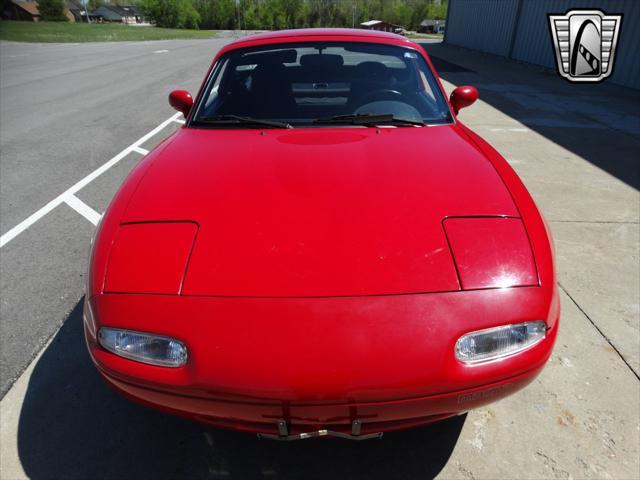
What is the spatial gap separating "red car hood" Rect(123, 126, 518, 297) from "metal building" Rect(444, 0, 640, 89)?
1094cm

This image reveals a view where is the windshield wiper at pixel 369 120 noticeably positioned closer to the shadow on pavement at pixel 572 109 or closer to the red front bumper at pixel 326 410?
the red front bumper at pixel 326 410

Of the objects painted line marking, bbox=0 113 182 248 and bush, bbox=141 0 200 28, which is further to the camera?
bush, bbox=141 0 200 28

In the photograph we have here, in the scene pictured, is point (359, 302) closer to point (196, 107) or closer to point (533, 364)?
point (533, 364)

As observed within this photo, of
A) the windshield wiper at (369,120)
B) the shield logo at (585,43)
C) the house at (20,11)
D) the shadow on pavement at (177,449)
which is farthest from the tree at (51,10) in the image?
the shadow on pavement at (177,449)

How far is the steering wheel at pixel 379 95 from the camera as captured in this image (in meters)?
2.46

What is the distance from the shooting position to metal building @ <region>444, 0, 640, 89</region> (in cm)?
999

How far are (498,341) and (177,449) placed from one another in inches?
52.6

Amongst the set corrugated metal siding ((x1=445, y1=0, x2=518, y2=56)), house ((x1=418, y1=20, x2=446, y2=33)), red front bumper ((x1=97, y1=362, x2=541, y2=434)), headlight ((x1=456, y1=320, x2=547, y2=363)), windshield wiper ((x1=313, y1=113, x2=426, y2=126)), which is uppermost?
house ((x1=418, y1=20, x2=446, y2=33))

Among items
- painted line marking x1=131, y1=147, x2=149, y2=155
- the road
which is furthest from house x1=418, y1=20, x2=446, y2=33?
painted line marking x1=131, y1=147, x2=149, y2=155

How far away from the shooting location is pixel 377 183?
5.78 ft

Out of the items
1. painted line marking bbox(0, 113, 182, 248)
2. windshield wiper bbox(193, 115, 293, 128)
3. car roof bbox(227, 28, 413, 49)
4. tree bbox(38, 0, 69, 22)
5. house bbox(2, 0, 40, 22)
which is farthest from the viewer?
house bbox(2, 0, 40, 22)

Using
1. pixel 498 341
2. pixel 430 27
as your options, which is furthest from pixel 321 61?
pixel 430 27

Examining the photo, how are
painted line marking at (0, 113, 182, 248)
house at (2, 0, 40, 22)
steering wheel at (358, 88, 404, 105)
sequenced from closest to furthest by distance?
steering wheel at (358, 88, 404, 105) < painted line marking at (0, 113, 182, 248) < house at (2, 0, 40, 22)

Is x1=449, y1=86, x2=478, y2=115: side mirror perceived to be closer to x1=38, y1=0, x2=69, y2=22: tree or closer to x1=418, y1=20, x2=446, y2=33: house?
x1=418, y1=20, x2=446, y2=33: house
